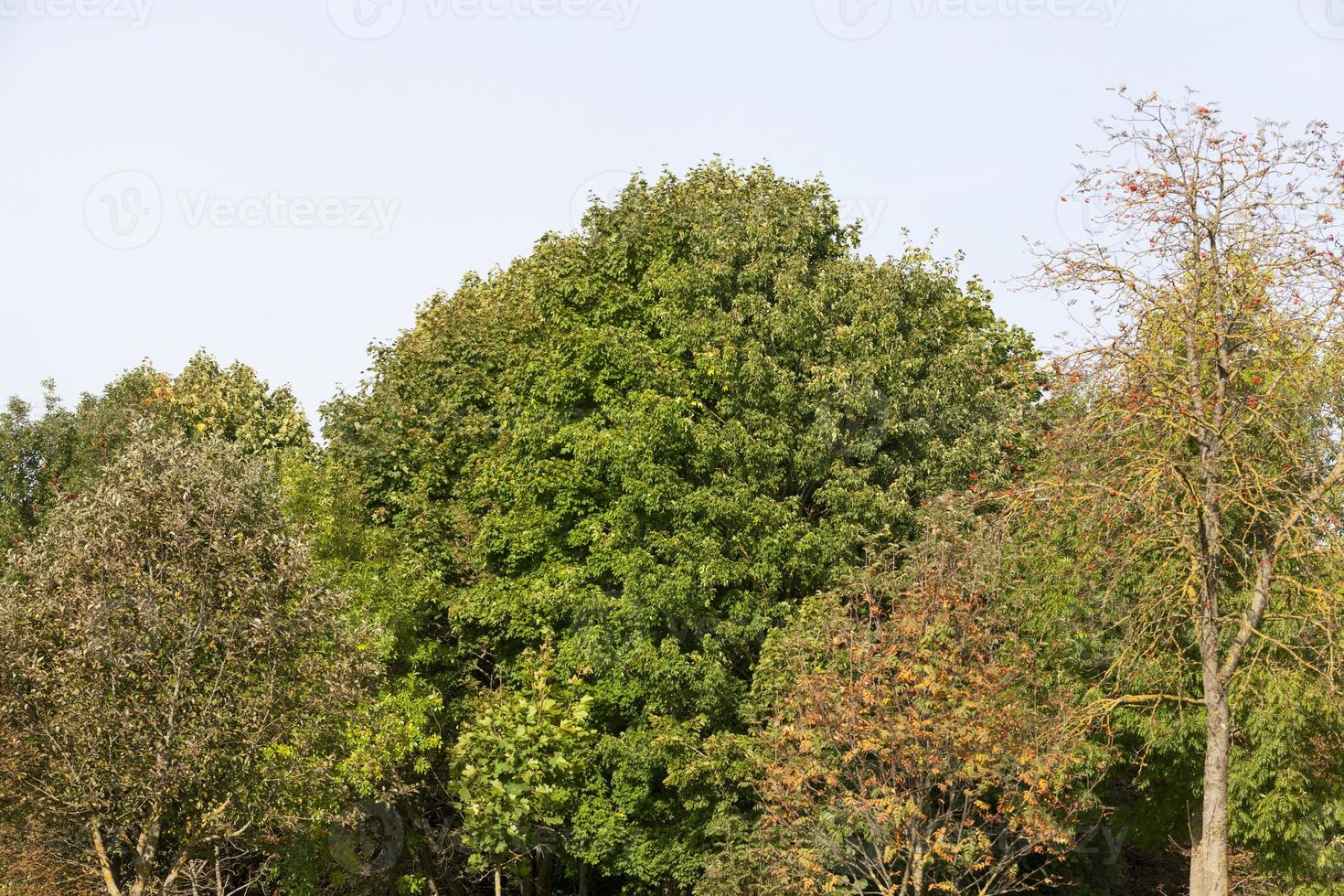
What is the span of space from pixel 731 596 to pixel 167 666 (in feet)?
37.9

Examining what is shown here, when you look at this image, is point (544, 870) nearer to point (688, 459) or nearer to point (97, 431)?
point (688, 459)

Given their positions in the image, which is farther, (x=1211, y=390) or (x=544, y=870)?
Answer: (x=544, y=870)

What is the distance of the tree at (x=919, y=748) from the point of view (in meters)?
19.5

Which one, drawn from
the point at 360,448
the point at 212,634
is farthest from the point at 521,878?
the point at 212,634

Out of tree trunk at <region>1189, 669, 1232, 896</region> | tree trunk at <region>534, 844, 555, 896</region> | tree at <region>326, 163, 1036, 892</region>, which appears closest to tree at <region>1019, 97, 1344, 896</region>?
tree trunk at <region>1189, 669, 1232, 896</region>

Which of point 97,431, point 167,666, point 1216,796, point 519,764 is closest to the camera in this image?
A: point 1216,796

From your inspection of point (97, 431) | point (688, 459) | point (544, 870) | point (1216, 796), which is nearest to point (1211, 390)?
point (1216, 796)

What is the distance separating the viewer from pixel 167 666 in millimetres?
18828

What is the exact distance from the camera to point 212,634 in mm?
18953

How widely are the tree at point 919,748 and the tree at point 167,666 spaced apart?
7232 millimetres

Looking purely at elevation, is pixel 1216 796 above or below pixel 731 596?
below

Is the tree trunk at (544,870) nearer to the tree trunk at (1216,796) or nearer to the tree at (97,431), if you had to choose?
the tree at (97,431)

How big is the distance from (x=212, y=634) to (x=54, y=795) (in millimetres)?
2985

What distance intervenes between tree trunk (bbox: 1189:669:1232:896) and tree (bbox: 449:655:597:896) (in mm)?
13898
